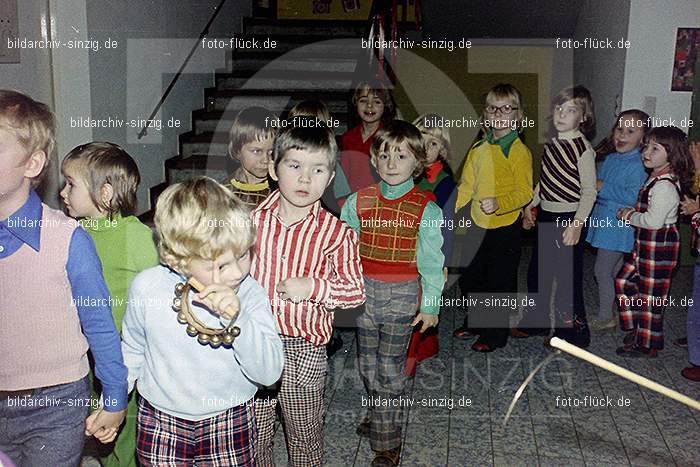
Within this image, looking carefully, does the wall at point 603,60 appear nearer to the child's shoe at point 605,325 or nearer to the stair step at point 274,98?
the child's shoe at point 605,325

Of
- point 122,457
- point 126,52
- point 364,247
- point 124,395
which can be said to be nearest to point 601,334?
point 364,247

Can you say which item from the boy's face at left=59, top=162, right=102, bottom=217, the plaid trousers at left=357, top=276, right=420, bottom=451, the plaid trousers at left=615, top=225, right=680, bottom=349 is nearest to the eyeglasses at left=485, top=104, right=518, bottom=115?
the plaid trousers at left=615, top=225, right=680, bottom=349

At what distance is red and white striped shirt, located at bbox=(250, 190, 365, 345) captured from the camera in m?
2.27

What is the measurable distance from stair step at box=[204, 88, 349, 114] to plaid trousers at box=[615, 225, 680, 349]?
294 centimetres

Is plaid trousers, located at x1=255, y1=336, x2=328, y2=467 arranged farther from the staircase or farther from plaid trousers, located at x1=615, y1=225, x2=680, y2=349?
the staircase

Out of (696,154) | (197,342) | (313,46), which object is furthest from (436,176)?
(313,46)

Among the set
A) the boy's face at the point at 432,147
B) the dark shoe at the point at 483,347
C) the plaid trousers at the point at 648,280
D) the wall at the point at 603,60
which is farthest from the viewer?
the wall at the point at 603,60

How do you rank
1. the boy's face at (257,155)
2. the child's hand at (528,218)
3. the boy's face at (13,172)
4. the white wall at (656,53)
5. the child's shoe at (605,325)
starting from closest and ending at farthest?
the boy's face at (13,172)
the boy's face at (257,155)
the child's hand at (528,218)
the child's shoe at (605,325)
the white wall at (656,53)

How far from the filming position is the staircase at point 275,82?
19.6 feet

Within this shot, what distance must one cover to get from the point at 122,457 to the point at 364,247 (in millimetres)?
1087

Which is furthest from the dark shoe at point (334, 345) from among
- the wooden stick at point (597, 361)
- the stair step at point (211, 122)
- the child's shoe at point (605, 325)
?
the stair step at point (211, 122)

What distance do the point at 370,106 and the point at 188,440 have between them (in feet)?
7.88

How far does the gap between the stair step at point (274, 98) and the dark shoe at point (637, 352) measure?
3.10 meters

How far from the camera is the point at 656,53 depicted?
5.20 m
